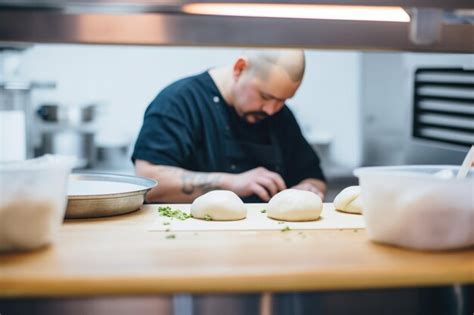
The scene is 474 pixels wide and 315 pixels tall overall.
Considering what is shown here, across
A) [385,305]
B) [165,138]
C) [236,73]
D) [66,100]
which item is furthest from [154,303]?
[66,100]

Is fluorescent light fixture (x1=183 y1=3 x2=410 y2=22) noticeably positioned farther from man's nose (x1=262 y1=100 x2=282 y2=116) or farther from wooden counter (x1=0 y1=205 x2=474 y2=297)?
man's nose (x1=262 y1=100 x2=282 y2=116)

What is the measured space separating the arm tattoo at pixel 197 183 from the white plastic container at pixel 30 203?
4.00ft

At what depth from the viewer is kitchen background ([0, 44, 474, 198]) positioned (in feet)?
12.3

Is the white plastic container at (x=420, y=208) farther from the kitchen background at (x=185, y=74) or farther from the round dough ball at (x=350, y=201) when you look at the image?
the kitchen background at (x=185, y=74)

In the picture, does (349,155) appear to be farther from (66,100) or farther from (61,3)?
(61,3)

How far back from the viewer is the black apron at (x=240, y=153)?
2.77 m

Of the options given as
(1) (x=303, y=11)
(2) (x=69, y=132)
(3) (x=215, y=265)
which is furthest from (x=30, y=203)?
(2) (x=69, y=132)

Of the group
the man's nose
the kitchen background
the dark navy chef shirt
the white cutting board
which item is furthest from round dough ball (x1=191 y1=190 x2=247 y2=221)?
the kitchen background

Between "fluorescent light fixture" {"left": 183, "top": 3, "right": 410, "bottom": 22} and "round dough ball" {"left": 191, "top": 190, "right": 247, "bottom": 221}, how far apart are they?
1.85 ft

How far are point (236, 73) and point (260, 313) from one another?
5.37 feet

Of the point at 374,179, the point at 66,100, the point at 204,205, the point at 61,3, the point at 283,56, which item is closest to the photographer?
the point at 61,3

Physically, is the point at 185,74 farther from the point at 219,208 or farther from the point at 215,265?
the point at 215,265

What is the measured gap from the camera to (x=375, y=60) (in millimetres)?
3990

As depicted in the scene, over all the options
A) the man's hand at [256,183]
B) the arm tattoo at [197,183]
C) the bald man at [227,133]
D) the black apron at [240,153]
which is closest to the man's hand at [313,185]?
Result: the bald man at [227,133]
